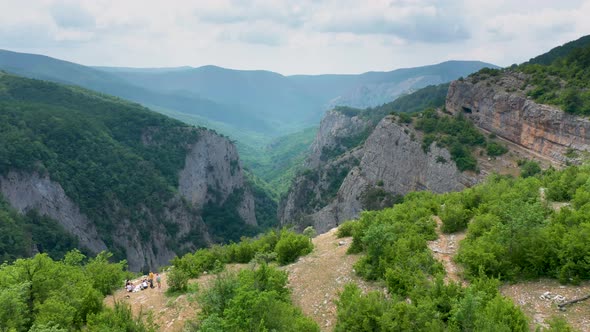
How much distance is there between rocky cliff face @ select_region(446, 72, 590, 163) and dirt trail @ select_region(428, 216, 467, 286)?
107 feet

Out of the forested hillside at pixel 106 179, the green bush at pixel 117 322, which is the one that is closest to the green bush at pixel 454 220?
the green bush at pixel 117 322

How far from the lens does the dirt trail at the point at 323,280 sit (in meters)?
15.7

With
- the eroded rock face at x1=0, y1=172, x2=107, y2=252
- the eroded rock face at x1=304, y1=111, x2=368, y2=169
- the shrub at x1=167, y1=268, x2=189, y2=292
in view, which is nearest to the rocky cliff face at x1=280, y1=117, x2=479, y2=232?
the shrub at x1=167, y1=268, x2=189, y2=292

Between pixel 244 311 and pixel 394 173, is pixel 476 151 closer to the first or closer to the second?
pixel 394 173

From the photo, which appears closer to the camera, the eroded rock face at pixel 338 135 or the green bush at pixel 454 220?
the green bush at pixel 454 220

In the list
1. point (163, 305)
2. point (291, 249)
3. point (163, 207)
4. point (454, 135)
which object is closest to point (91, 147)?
point (163, 207)

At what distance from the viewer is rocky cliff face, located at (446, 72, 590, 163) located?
44.3 meters

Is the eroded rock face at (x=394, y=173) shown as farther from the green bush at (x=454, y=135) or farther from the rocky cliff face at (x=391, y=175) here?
the green bush at (x=454, y=135)

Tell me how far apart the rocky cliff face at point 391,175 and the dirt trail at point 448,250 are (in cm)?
3649

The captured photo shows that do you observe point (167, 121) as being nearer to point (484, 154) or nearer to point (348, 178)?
point (348, 178)

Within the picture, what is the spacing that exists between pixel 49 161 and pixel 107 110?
4512 centimetres

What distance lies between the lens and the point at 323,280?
18.1 m

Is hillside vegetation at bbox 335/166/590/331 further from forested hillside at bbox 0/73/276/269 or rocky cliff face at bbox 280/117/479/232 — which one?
forested hillside at bbox 0/73/276/269

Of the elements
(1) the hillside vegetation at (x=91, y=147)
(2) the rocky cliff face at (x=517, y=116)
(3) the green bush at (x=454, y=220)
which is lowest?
(1) the hillside vegetation at (x=91, y=147)
